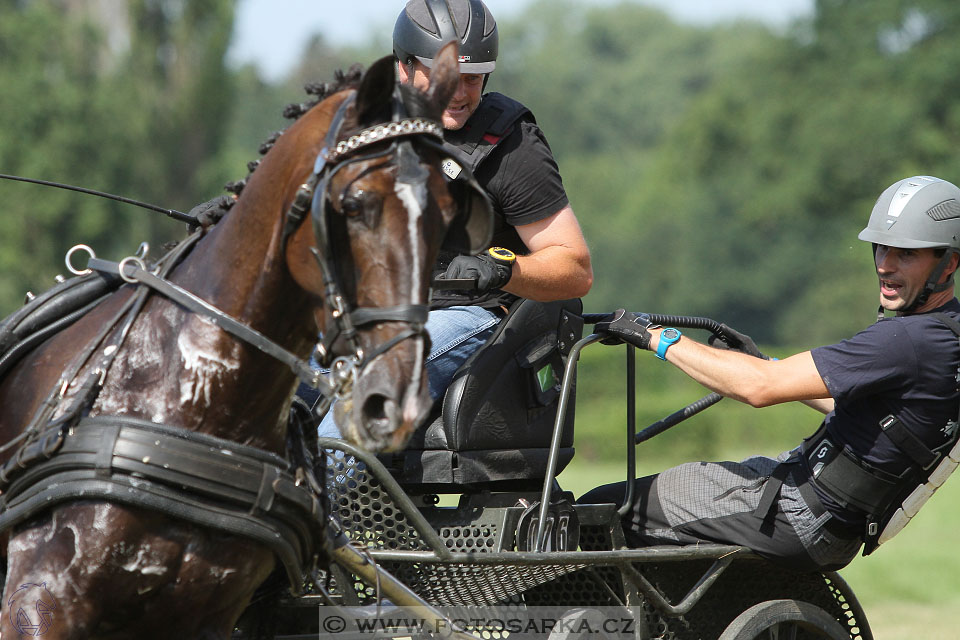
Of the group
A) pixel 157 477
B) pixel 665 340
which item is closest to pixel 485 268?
pixel 665 340

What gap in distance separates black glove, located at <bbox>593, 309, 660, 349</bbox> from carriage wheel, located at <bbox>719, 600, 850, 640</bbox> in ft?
3.39

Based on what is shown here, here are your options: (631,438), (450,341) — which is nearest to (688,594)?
(631,438)

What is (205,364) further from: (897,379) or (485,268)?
(897,379)

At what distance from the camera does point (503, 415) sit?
394 cm

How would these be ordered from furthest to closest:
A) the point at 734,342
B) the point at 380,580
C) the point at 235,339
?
the point at 734,342, the point at 380,580, the point at 235,339

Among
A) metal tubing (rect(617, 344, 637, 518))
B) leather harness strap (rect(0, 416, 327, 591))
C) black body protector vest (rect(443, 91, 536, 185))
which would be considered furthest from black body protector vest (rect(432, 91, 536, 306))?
leather harness strap (rect(0, 416, 327, 591))

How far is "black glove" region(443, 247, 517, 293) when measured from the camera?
11.3ft

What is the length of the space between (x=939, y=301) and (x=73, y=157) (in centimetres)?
2926

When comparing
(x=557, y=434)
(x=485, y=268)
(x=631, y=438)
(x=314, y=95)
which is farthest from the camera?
(x=631, y=438)

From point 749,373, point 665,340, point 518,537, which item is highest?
point 665,340

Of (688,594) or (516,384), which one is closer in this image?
(516,384)

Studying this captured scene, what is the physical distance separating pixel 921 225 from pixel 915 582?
5.73 meters

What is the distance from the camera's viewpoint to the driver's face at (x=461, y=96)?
405cm

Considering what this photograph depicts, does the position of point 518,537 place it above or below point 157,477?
above
